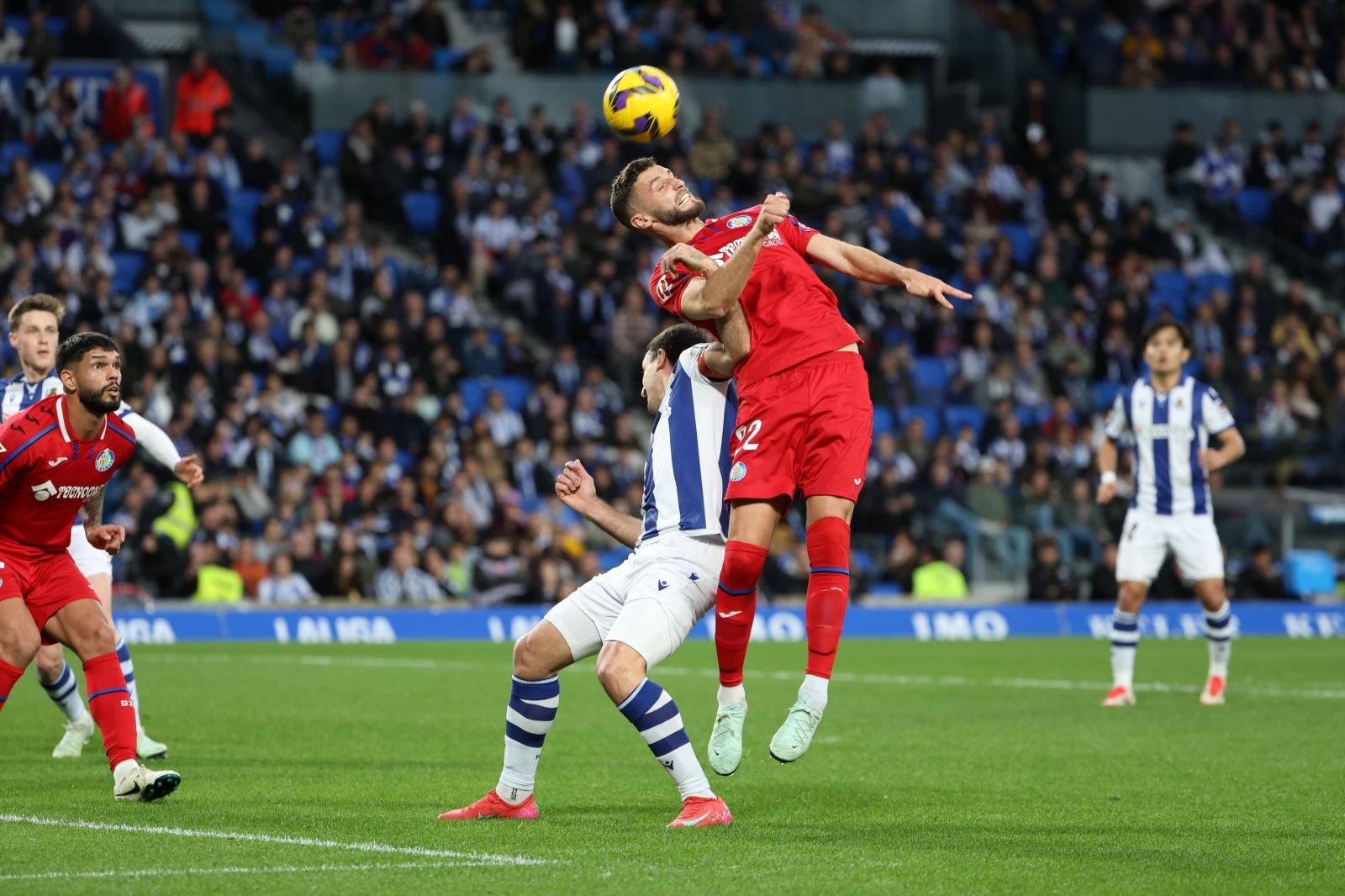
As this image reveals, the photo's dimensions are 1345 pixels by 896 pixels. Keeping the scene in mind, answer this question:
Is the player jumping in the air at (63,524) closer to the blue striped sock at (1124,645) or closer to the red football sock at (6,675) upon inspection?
the red football sock at (6,675)

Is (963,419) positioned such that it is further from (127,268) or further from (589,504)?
(589,504)

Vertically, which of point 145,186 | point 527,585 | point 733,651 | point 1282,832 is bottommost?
point 527,585

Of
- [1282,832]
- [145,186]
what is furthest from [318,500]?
[1282,832]

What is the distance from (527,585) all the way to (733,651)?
13503 millimetres

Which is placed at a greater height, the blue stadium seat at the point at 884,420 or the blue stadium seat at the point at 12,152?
the blue stadium seat at the point at 12,152

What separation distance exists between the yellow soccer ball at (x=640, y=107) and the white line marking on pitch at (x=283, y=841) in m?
3.45

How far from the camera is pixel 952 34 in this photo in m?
33.8

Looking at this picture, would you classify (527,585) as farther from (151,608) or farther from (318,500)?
(151,608)

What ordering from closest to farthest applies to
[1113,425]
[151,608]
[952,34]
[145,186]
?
[1113,425]
[151,608]
[145,186]
[952,34]

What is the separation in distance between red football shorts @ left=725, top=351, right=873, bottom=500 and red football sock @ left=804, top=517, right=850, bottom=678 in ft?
0.53

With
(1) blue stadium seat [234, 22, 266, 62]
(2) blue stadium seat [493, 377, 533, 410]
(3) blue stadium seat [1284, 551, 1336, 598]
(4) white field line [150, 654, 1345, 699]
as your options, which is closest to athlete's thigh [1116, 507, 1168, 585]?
(4) white field line [150, 654, 1345, 699]

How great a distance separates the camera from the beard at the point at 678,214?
28.3ft

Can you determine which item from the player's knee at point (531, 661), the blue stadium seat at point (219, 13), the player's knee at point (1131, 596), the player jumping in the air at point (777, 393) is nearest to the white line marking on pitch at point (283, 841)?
the player's knee at point (531, 661)

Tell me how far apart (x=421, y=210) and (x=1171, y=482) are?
14.6 meters
